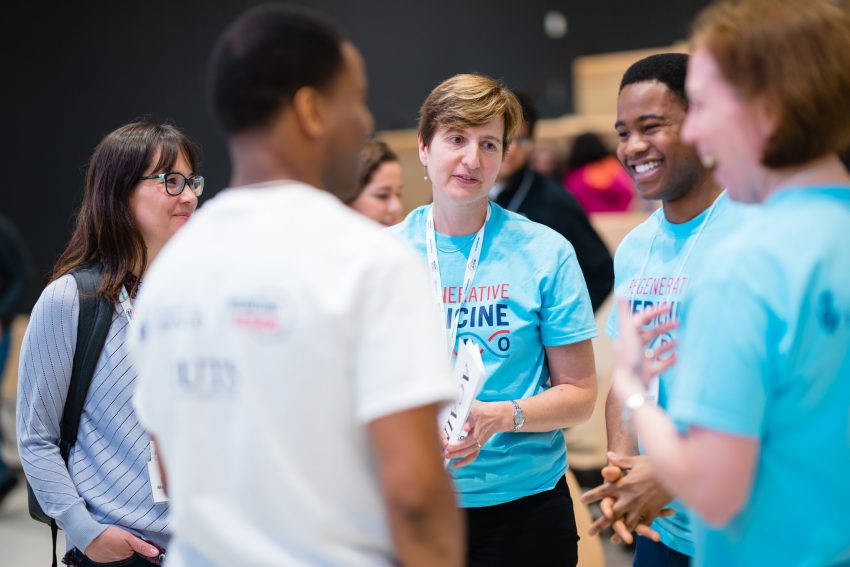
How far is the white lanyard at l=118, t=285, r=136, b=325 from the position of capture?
6.56 ft

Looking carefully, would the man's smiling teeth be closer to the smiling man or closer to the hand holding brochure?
the smiling man

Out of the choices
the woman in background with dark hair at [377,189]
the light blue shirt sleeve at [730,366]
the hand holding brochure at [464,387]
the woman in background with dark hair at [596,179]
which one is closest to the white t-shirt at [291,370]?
the light blue shirt sleeve at [730,366]

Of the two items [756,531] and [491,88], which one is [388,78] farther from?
[756,531]

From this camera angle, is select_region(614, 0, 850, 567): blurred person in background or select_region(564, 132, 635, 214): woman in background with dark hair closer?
select_region(614, 0, 850, 567): blurred person in background

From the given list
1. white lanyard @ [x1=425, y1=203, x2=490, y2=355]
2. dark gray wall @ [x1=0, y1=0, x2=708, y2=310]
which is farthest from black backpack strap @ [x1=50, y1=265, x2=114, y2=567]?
dark gray wall @ [x1=0, y1=0, x2=708, y2=310]

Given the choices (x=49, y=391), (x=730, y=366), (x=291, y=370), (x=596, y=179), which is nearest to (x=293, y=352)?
(x=291, y=370)

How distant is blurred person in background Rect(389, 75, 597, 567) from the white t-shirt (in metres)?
0.87

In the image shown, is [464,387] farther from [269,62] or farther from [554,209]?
[554,209]

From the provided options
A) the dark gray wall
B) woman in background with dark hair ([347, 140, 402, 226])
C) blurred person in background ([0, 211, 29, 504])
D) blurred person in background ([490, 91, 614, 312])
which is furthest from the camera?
the dark gray wall

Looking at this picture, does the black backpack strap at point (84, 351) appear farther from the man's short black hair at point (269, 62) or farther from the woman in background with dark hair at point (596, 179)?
the woman in background with dark hair at point (596, 179)

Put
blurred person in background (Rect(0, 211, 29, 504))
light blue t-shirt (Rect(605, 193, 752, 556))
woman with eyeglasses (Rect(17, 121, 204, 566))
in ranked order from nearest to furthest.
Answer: light blue t-shirt (Rect(605, 193, 752, 556)), woman with eyeglasses (Rect(17, 121, 204, 566)), blurred person in background (Rect(0, 211, 29, 504))

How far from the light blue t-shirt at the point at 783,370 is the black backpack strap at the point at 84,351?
52.4 inches

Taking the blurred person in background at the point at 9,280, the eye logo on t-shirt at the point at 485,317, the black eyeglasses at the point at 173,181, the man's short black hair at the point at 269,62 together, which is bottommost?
the blurred person in background at the point at 9,280

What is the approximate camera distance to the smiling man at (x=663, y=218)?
182 centimetres
